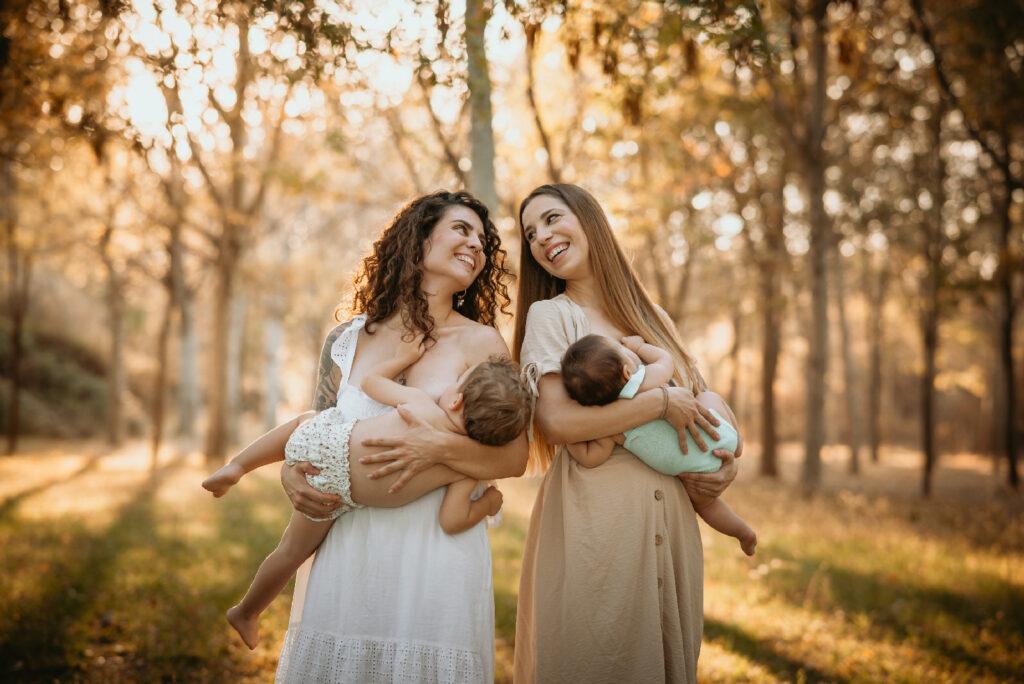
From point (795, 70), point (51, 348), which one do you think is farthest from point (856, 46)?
point (51, 348)

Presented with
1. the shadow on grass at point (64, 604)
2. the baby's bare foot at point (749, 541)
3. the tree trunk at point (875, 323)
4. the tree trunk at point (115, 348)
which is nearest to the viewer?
the baby's bare foot at point (749, 541)

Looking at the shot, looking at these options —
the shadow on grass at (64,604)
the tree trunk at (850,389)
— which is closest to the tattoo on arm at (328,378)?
the shadow on grass at (64,604)

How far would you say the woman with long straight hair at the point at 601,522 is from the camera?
8.70 feet

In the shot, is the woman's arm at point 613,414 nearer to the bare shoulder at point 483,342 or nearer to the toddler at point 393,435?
the toddler at point 393,435

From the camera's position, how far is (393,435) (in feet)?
8.15

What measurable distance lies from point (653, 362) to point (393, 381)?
3.55ft

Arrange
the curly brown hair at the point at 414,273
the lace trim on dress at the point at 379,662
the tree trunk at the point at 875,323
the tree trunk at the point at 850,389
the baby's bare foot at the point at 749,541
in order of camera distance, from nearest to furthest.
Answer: the lace trim on dress at the point at 379,662 → the curly brown hair at the point at 414,273 → the baby's bare foot at the point at 749,541 → the tree trunk at the point at 850,389 → the tree trunk at the point at 875,323

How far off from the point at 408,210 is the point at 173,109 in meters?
1.91

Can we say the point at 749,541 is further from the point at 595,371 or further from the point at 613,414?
the point at 595,371

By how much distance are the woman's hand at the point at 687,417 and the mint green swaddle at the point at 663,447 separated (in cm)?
3

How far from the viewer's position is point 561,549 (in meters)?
2.82

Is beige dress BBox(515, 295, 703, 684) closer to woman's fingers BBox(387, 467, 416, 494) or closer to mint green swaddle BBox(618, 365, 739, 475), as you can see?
mint green swaddle BBox(618, 365, 739, 475)

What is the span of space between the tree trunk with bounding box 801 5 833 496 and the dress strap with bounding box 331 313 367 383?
32.5ft

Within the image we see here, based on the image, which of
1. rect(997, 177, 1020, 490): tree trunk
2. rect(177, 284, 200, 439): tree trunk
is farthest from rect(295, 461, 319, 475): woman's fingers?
rect(177, 284, 200, 439): tree trunk
